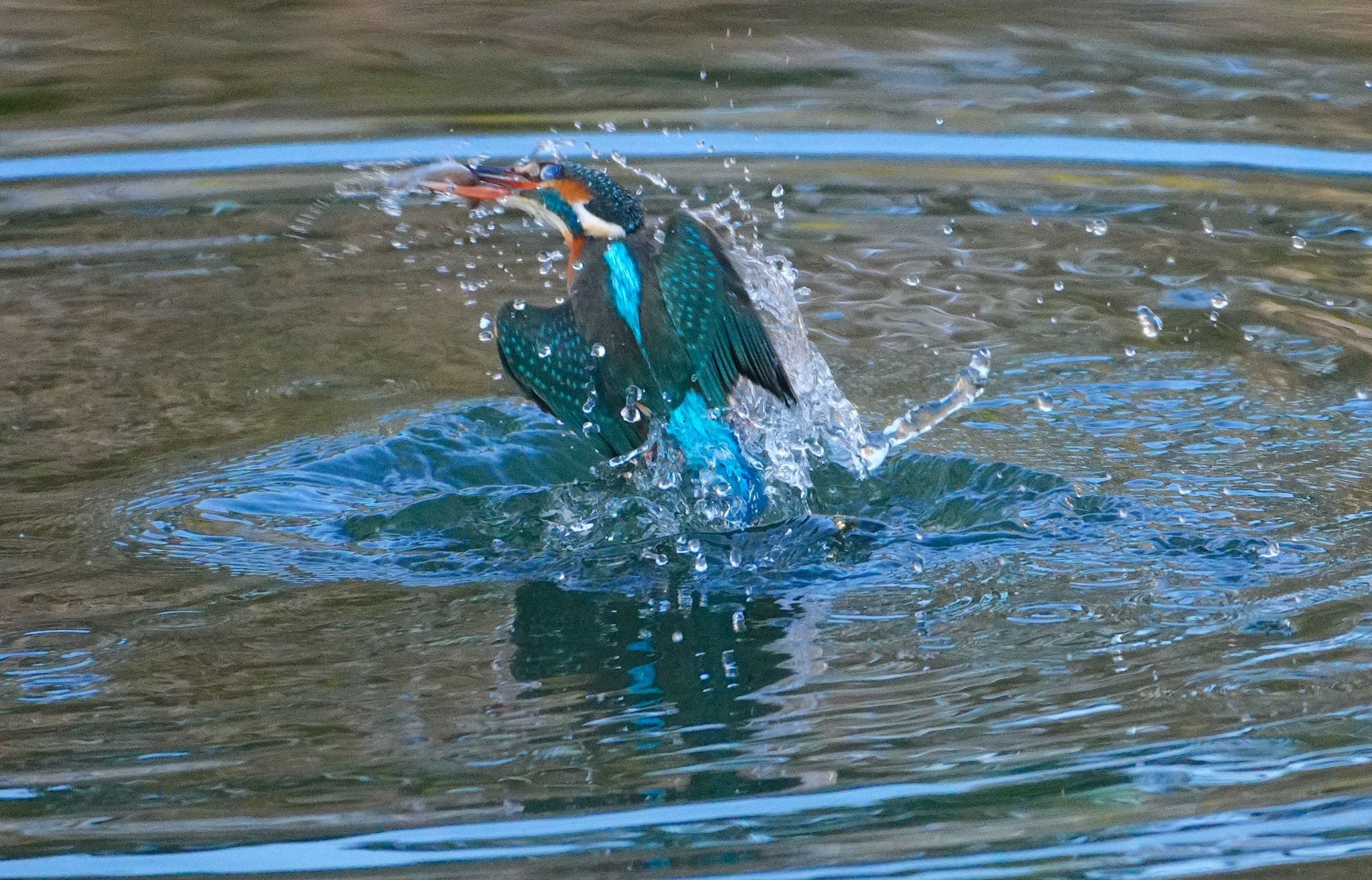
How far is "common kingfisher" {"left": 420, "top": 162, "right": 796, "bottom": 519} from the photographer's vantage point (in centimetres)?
392

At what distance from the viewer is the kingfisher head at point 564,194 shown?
414 cm

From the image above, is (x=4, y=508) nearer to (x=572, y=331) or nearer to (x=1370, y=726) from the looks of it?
(x=572, y=331)

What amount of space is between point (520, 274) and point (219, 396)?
3.90 ft

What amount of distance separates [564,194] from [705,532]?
0.93 m

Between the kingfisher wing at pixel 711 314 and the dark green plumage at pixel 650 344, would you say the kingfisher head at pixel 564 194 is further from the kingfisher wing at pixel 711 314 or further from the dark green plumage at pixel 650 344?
the kingfisher wing at pixel 711 314

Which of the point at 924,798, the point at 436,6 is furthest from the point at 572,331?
the point at 436,6

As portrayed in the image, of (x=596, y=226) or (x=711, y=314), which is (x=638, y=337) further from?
(x=596, y=226)

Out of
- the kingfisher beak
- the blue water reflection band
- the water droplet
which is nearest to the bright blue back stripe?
the kingfisher beak

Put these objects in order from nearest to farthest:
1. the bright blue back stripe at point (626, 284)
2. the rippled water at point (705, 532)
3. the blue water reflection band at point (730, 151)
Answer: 1. the rippled water at point (705, 532)
2. the bright blue back stripe at point (626, 284)
3. the blue water reflection band at point (730, 151)

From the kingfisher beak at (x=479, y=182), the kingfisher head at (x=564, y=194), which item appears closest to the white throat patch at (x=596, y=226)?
the kingfisher head at (x=564, y=194)

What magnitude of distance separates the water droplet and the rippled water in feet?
0.05

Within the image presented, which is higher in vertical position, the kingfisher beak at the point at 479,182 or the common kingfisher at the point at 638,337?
the kingfisher beak at the point at 479,182

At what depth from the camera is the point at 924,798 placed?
254 centimetres

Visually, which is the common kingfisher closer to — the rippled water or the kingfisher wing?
the kingfisher wing
